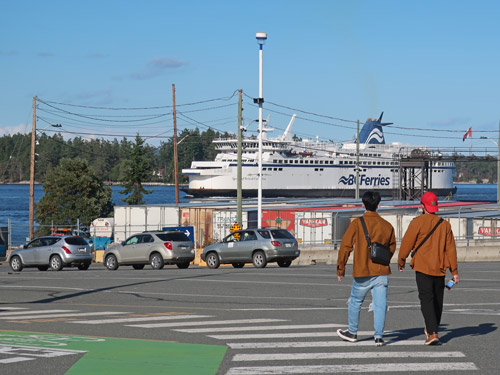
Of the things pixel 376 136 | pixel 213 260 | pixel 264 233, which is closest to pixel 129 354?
pixel 264 233

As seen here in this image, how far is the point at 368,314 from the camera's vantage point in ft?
41.4

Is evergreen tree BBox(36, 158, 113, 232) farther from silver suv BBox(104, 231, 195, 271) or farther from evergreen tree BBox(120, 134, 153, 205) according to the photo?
silver suv BBox(104, 231, 195, 271)

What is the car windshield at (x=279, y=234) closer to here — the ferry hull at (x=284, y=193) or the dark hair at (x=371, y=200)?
the dark hair at (x=371, y=200)

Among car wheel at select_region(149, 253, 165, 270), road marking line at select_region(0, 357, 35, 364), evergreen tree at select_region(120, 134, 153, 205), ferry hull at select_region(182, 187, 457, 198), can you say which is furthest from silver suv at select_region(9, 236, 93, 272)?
ferry hull at select_region(182, 187, 457, 198)

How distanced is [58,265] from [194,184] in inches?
4346

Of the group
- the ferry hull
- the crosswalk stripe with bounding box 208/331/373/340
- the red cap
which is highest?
the ferry hull

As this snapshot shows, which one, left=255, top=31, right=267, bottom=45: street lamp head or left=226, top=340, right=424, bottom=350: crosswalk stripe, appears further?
left=255, top=31, right=267, bottom=45: street lamp head

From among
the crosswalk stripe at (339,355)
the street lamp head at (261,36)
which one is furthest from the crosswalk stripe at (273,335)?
the street lamp head at (261,36)

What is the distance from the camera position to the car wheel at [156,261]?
29078mm

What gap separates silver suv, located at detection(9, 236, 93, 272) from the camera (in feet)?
98.2

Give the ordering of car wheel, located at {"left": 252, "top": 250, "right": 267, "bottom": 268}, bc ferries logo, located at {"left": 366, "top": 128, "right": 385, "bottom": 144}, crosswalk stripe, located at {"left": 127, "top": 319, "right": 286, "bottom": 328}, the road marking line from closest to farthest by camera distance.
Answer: the road marking line, crosswalk stripe, located at {"left": 127, "top": 319, "right": 286, "bottom": 328}, car wheel, located at {"left": 252, "top": 250, "right": 267, "bottom": 268}, bc ferries logo, located at {"left": 366, "top": 128, "right": 385, "bottom": 144}

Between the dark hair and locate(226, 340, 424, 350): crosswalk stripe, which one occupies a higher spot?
the dark hair

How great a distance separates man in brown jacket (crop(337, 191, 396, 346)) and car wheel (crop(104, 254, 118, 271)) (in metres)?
21.7

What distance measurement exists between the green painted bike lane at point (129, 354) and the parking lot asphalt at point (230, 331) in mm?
11
